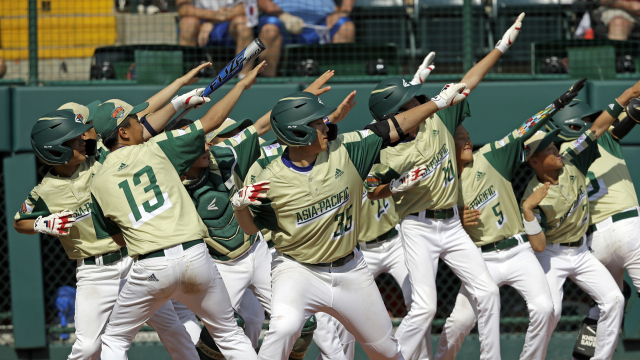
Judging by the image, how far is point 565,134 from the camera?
17.2ft

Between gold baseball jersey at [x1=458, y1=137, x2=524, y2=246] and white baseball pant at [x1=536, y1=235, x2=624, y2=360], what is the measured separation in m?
0.37

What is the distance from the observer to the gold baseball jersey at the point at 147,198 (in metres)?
3.72

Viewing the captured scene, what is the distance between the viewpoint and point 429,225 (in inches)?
184

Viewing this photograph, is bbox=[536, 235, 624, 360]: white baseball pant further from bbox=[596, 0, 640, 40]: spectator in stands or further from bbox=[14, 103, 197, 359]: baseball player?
bbox=[14, 103, 197, 359]: baseball player

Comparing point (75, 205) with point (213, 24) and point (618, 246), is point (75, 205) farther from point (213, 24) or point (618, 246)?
point (618, 246)

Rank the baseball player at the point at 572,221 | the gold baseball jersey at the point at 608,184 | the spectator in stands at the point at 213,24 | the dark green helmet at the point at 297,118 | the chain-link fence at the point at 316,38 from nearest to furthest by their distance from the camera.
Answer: the dark green helmet at the point at 297,118 < the baseball player at the point at 572,221 < the gold baseball jersey at the point at 608,184 < the chain-link fence at the point at 316,38 < the spectator in stands at the point at 213,24

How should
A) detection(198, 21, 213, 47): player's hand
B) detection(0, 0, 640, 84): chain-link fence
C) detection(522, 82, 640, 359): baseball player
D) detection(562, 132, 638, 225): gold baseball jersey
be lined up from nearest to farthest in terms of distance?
detection(522, 82, 640, 359): baseball player → detection(562, 132, 638, 225): gold baseball jersey → detection(0, 0, 640, 84): chain-link fence → detection(198, 21, 213, 47): player's hand

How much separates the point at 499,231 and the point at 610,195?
3.52 ft

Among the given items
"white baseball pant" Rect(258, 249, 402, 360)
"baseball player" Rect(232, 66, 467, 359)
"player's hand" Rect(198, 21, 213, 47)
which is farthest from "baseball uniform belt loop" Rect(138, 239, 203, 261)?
"player's hand" Rect(198, 21, 213, 47)

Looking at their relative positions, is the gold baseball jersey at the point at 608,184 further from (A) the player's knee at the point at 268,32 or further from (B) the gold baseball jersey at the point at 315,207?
(A) the player's knee at the point at 268,32

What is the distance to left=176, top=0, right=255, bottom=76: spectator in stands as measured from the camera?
623 centimetres

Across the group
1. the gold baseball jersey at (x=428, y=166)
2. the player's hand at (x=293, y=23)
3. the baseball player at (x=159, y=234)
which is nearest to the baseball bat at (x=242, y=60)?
the baseball player at (x=159, y=234)

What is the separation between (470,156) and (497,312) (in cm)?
113

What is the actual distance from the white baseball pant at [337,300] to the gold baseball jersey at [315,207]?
0.09 metres
